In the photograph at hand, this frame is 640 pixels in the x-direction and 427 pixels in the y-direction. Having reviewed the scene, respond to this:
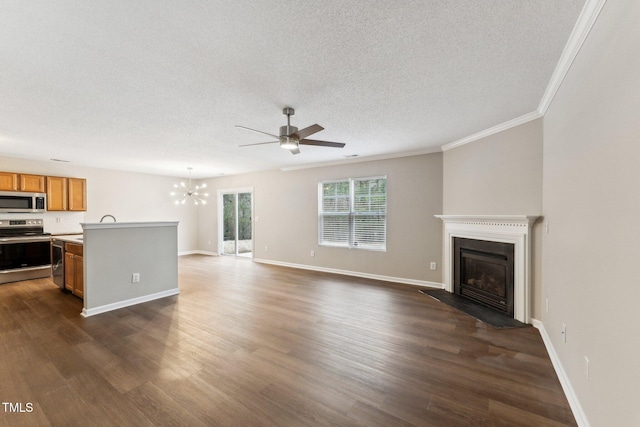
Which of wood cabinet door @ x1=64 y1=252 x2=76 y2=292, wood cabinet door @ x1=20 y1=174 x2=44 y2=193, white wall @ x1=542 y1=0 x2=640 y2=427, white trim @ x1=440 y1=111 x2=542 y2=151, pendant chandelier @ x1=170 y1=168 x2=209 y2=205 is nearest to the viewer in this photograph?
white wall @ x1=542 y1=0 x2=640 y2=427

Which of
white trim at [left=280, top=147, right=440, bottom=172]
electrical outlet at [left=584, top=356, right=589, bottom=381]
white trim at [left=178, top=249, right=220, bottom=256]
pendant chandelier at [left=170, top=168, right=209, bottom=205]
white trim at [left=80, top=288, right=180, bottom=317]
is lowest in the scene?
white trim at [left=178, top=249, right=220, bottom=256]

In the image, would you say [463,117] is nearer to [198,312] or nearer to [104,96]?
[104,96]

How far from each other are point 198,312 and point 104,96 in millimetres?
2735

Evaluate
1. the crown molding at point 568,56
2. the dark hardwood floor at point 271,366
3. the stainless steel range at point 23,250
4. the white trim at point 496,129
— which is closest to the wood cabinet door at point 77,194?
the stainless steel range at point 23,250

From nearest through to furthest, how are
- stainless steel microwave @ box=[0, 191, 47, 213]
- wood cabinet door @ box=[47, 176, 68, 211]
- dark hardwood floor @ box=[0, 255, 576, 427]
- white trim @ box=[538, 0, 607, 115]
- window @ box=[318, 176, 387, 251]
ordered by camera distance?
1. white trim @ box=[538, 0, 607, 115]
2. dark hardwood floor @ box=[0, 255, 576, 427]
3. stainless steel microwave @ box=[0, 191, 47, 213]
4. window @ box=[318, 176, 387, 251]
5. wood cabinet door @ box=[47, 176, 68, 211]

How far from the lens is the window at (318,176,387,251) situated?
17.9ft

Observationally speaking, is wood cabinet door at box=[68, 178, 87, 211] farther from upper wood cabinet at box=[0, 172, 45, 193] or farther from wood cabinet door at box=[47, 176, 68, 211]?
upper wood cabinet at box=[0, 172, 45, 193]

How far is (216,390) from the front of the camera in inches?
78.8

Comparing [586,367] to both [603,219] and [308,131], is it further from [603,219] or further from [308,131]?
[308,131]

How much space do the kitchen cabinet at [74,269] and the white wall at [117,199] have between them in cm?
234

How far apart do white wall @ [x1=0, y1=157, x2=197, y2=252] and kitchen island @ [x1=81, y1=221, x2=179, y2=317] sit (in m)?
3.56

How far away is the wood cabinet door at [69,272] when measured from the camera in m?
4.14

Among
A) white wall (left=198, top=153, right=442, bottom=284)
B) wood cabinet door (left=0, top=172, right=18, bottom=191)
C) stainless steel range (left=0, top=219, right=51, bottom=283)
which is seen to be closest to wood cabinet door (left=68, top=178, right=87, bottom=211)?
stainless steel range (left=0, top=219, right=51, bottom=283)

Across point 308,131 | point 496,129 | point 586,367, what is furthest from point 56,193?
point 586,367
